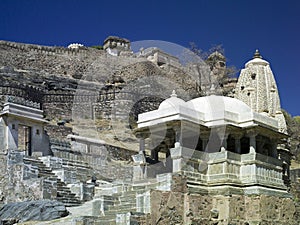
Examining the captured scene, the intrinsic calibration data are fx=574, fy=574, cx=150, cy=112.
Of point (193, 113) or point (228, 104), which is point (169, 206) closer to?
point (193, 113)

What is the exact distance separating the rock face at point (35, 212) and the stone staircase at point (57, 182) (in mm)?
1378

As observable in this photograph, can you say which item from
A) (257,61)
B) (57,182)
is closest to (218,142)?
(57,182)

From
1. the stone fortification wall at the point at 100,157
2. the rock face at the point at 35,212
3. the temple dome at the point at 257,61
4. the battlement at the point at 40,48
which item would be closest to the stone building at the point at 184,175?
the rock face at the point at 35,212

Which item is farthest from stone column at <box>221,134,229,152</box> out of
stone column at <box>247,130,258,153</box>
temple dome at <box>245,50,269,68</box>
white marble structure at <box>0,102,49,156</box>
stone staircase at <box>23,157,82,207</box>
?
white marble structure at <box>0,102,49,156</box>

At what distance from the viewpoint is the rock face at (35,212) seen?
15.4m

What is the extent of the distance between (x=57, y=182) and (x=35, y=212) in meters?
2.72

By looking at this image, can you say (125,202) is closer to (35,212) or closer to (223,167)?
(35,212)

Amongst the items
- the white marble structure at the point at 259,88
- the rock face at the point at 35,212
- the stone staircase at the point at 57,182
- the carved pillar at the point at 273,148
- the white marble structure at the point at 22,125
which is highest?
the white marble structure at the point at 259,88

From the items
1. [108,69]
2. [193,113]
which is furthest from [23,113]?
[108,69]

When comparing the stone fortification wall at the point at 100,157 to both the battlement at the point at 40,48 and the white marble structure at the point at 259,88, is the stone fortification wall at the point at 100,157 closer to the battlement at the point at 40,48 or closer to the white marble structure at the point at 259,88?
the white marble structure at the point at 259,88

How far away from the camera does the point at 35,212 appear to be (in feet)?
51.0

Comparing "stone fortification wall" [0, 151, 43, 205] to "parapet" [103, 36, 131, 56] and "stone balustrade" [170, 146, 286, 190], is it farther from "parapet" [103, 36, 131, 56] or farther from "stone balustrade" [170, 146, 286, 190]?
"parapet" [103, 36, 131, 56]

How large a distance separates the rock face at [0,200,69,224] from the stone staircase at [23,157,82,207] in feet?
4.52

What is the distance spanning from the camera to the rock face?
1539cm
